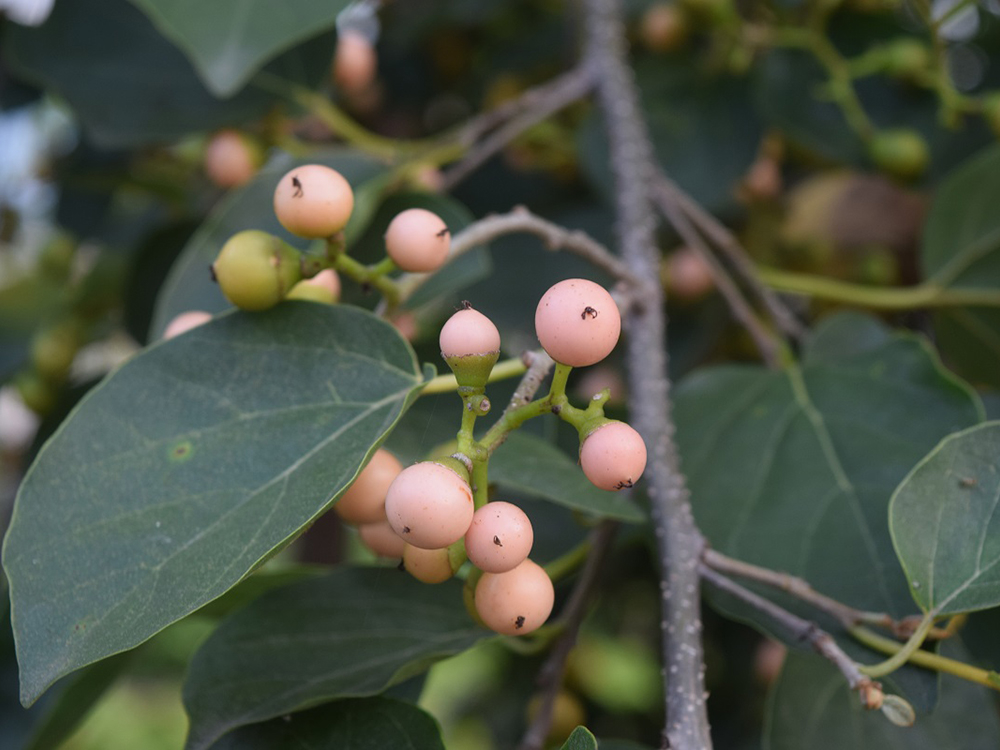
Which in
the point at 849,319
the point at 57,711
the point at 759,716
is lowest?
the point at 759,716

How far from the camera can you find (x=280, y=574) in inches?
27.1

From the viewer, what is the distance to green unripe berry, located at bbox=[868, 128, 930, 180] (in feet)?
3.42

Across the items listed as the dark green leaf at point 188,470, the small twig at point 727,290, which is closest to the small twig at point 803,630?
the dark green leaf at point 188,470

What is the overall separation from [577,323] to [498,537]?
110 millimetres

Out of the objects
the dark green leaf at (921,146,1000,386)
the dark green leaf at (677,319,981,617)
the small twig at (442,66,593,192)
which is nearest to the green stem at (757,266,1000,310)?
the dark green leaf at (921,146,1000,386)

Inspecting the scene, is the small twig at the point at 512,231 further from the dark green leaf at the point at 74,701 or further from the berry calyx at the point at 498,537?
the dark green leaf at the point at 74,701

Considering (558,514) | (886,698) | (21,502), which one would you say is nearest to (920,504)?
(886,698)

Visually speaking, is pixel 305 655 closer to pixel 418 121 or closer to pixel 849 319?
pixel 849 319

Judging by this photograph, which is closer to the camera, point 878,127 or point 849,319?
point 849,319

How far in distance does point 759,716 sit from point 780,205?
2.44ft

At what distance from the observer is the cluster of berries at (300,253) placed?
0.52 m

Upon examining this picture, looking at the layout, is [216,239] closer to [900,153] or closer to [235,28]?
[235,28]

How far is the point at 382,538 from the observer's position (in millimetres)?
539

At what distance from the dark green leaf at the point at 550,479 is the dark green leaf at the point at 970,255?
57 cm
